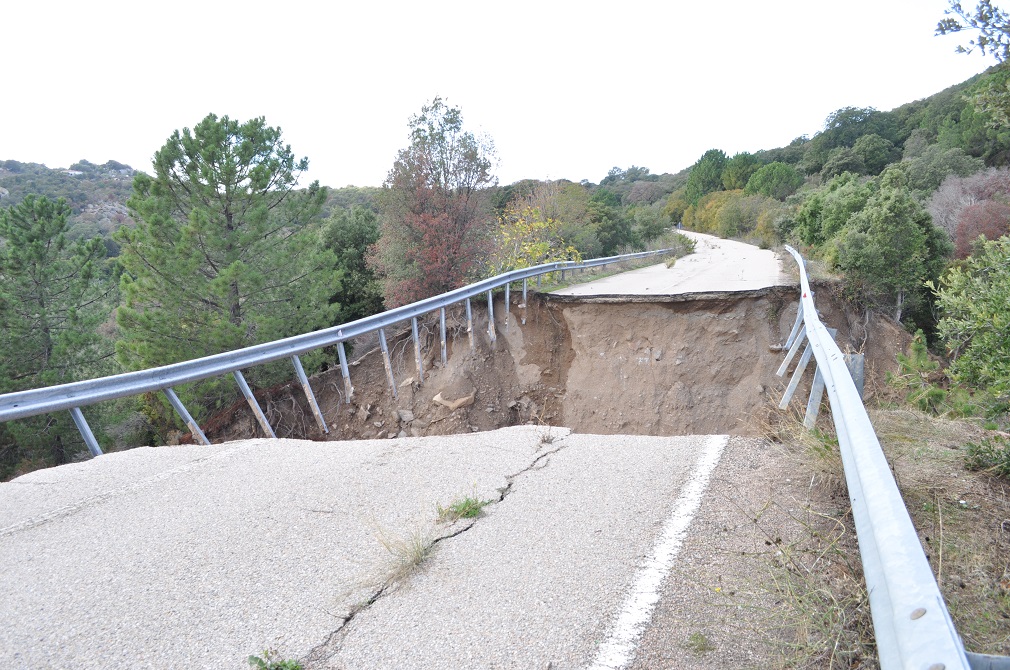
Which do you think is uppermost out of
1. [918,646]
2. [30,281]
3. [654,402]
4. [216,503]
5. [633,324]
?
[30,281]

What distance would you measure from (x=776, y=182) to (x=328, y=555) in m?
81.6

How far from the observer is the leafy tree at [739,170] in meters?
91.4

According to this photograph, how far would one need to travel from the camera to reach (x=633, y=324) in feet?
41.5

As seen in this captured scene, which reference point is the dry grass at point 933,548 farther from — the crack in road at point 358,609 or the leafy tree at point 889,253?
the leafy tree at point 889,253

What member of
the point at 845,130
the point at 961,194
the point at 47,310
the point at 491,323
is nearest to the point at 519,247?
the point at 491,323

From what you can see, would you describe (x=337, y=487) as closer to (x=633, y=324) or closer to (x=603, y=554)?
(x=603, y=554)

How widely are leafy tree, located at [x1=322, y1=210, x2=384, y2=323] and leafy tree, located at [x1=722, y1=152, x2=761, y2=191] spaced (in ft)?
249

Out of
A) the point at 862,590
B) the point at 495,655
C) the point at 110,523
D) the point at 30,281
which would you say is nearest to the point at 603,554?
the point at 495,655

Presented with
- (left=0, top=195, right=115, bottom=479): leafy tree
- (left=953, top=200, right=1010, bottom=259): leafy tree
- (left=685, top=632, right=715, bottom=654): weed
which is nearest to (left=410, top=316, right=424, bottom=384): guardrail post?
(left=685, top=632, right=715, bottom=654): weed

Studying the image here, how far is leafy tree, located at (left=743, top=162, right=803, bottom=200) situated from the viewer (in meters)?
73.1

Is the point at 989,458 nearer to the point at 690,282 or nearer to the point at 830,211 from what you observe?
the point at 690,282

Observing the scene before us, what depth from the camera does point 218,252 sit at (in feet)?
51.0

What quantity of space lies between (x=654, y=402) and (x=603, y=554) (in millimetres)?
8602

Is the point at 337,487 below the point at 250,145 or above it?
below
